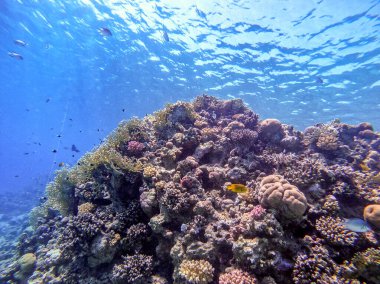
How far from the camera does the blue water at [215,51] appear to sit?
15727mm

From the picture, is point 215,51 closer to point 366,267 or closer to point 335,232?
point 335,232

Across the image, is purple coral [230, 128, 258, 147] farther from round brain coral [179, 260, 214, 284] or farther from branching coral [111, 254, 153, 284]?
branching coral [111, 254, 153, 284]

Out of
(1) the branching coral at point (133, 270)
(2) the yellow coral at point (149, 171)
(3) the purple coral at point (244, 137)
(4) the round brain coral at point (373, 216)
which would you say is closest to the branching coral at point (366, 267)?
(4) the round brain coral at point (373, 216)

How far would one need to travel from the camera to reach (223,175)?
664cm

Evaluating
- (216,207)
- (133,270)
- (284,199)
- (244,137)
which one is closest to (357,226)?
(284,199)

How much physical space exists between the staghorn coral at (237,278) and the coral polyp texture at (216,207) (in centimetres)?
2

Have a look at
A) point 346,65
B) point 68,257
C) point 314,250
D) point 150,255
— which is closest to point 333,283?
point 314,250

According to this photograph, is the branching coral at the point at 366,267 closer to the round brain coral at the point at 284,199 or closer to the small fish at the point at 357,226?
the small fish at the point at 357,226

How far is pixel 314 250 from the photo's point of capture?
4.32m

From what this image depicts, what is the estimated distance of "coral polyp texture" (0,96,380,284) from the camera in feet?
14.3

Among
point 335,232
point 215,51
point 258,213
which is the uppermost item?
point 215,51

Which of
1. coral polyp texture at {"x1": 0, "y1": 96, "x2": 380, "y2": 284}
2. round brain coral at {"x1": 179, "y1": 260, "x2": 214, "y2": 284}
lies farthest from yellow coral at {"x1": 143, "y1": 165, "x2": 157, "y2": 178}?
round brain coral at {"x1": 179, "y1": 260, "x2": 214, "y2": 284}

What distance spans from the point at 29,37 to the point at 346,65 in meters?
→ 36.0

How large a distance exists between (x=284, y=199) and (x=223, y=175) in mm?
2305
